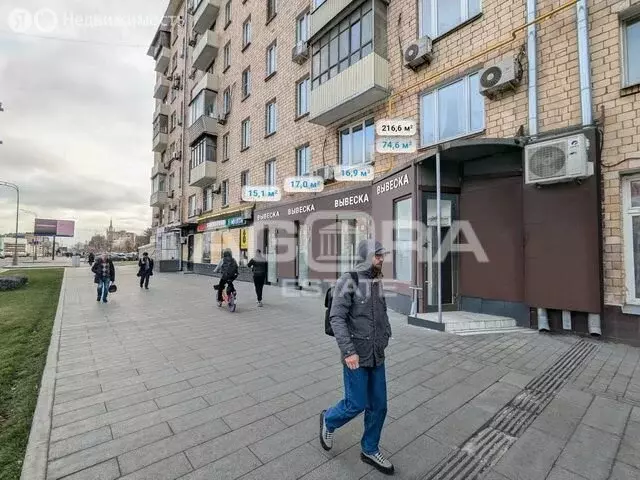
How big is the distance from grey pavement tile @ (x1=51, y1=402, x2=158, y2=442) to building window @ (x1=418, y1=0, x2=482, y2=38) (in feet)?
34.0

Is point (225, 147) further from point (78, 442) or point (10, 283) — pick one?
point (78, 442)

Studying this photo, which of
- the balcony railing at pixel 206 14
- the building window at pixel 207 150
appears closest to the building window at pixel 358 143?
the building window at pixel 207 150

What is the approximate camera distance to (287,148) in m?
15.3

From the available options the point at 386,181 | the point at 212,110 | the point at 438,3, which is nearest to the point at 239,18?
the point at 212,110

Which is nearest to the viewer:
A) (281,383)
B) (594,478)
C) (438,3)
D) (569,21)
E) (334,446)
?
(594,478)

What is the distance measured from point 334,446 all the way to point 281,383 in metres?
1.48

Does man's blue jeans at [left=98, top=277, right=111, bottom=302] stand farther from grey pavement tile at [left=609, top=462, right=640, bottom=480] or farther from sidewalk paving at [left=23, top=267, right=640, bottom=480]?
grey pavement tile at [left=609, top=462, right=640, bottom=480]

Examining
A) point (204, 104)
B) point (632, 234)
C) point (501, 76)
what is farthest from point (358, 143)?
point (204, 104)

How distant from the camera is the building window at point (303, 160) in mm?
14258

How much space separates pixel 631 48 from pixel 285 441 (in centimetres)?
861

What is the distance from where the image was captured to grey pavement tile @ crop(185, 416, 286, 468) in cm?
274

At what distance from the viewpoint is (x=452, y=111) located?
29.5 ft

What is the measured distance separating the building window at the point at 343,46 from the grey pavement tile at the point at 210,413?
1052 centimetres

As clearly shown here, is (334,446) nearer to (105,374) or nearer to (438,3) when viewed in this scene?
(105,374)
